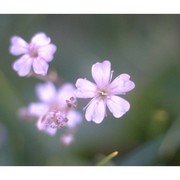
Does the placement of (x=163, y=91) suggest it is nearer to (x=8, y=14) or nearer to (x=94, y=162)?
(x=94, y=162)

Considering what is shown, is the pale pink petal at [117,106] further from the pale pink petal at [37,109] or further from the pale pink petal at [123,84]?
the pale pink petal at [37,109]

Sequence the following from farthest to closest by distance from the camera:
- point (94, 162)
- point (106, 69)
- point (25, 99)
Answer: point (25, 99) < point (94, 162) < point (106, 69)

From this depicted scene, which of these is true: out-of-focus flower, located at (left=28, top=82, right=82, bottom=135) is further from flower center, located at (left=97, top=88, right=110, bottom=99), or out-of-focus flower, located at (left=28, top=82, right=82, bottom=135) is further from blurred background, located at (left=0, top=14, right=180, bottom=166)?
flower center, located at (left=97, top=88, right=110, bottom=99)

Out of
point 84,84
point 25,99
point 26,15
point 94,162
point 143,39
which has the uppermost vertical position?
point 26,15

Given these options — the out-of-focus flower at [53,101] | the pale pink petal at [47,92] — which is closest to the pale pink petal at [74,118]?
the out-of-focus flower at [53,101]

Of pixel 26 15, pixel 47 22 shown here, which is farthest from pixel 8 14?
pixel 47 22

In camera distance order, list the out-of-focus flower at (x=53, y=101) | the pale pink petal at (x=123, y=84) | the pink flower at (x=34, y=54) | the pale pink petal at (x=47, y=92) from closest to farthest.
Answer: the pale pink petal at (x=123, y=84), the pink flower at (x=34, y=54), the out-of-focus flower at (x=53, y=101), the pale pink petal at (x=47, y=92)
